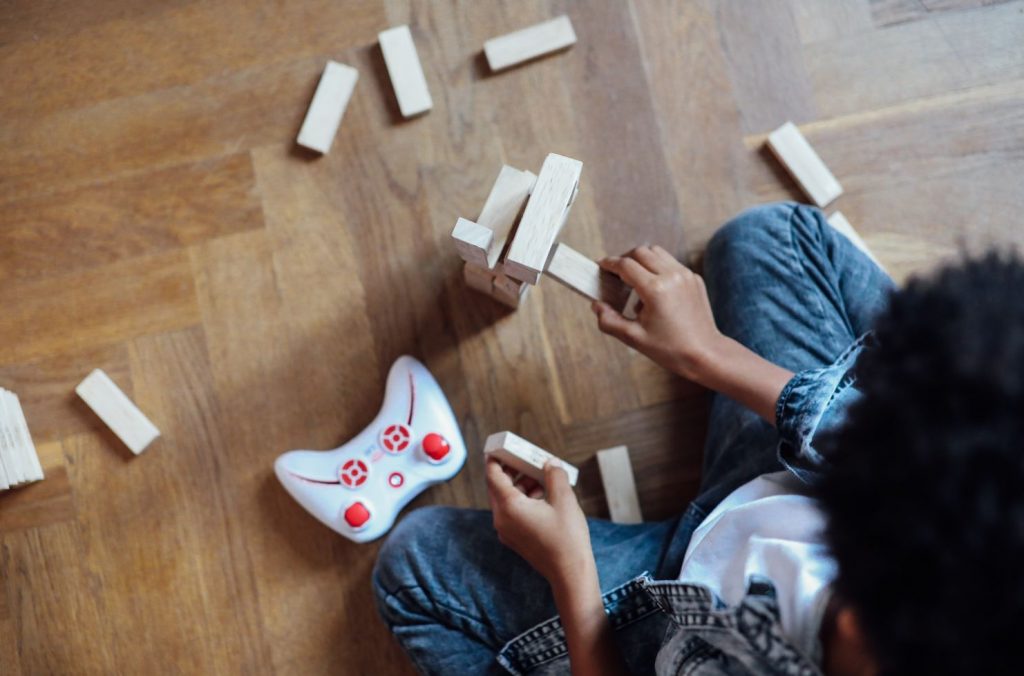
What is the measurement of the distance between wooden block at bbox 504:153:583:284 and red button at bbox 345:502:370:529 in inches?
14.0

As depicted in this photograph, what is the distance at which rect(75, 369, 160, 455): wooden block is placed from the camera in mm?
860

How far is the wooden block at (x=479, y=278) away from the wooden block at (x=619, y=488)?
0.23 meters

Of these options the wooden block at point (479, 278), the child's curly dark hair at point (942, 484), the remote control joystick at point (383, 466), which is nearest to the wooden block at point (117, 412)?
the remote control joystick at point (383, 466)

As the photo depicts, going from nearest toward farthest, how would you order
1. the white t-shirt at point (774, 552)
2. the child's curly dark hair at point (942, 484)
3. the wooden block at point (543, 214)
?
the child's curly dark hair at point (942, 484) < the white t-shirt at point (774, 552) < the wooden block at point (543, 214)

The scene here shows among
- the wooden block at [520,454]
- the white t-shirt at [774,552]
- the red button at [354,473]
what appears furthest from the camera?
the red button at [354,473]

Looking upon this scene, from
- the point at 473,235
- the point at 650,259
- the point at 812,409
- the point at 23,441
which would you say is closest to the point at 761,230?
the point at 650,259

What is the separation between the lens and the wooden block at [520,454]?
2.33 feet

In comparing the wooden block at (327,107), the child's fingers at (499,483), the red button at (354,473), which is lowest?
the red button at (354,473)

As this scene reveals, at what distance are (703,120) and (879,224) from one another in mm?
242

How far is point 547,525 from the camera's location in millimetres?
670

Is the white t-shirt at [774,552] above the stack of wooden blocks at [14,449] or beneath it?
beneath

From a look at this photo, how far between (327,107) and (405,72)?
10 centimetres

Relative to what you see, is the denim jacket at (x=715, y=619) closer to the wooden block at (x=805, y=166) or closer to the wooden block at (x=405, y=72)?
the wooden block at (x=805, y=166)

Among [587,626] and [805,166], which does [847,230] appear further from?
[587,626]
